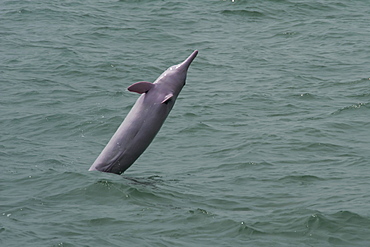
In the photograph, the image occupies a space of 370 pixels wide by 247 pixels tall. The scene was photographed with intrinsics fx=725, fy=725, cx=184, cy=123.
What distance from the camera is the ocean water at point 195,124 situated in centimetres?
1273

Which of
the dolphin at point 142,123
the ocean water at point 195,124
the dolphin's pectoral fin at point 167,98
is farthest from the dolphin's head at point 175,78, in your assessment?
the ocean water at point 195,124

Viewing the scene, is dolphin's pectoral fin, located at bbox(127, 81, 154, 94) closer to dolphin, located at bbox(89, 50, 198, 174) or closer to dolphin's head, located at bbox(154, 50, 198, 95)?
dolphin, located at bbox(89, 50, 198, 174)

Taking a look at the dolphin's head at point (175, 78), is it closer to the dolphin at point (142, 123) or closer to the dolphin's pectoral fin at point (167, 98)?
the dolphin at point (142, 123)

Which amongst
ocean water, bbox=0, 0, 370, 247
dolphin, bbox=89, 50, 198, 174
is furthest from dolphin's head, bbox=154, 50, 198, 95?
ocean water, bbox=0, 0, 370, 247

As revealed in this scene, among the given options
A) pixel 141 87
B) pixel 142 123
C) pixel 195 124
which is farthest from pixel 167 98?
pixel 195 124

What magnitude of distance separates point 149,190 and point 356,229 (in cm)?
411

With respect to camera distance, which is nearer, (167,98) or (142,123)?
(167,98)

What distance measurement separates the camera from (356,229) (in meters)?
12.6

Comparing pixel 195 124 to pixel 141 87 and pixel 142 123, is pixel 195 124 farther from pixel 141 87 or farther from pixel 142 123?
pixel 141 87

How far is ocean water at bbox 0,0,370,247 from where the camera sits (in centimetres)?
1273

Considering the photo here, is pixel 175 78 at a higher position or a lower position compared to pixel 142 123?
higher

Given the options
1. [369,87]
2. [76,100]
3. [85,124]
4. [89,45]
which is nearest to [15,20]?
[89,45]

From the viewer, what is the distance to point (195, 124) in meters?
19.8

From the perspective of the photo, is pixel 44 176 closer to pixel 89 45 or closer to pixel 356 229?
pixel 356 229
